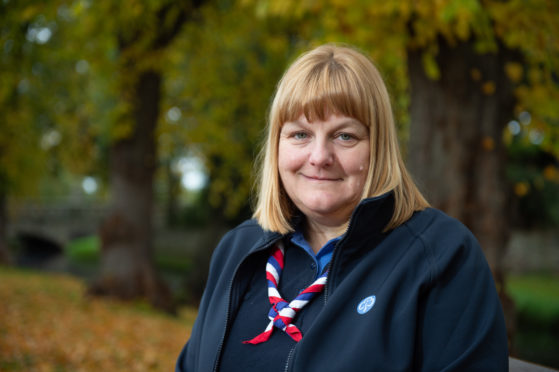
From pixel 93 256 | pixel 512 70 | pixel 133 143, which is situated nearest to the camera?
pixel 512 70

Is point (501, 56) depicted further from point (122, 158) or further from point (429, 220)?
point (122, 158)

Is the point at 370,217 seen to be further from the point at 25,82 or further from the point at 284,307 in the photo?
the point at 25,82

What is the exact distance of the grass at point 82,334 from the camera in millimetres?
6375

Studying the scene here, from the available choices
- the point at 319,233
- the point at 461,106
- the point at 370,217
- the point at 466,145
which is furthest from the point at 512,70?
the point at 370,217

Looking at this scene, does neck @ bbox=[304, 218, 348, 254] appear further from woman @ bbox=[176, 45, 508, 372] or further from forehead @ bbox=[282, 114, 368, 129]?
forehead @ bbox=[282, 114, 368, 129]

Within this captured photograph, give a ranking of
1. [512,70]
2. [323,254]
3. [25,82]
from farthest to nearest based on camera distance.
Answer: [25,82], [512,70], [323,254]

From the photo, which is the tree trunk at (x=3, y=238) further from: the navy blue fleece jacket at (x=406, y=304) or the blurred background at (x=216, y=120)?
the navy blue fleece jacket at (x=406, y=304)

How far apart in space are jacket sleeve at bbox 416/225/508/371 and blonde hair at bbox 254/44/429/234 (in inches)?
9.5

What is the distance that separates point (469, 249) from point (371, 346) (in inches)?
16.5

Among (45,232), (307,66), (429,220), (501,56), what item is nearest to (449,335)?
(429,220)

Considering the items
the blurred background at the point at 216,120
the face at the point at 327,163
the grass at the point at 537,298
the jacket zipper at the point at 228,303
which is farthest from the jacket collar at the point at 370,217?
the grass at the point at 537,298

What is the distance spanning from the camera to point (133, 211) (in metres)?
10.9

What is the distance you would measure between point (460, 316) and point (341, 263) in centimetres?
41

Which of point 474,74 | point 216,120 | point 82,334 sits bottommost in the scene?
point 82,334
